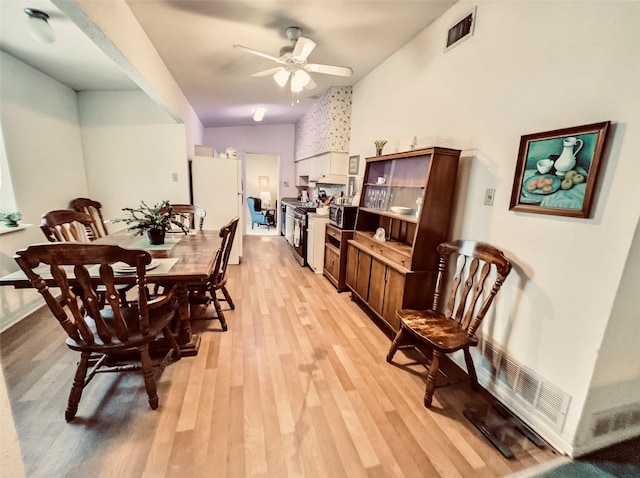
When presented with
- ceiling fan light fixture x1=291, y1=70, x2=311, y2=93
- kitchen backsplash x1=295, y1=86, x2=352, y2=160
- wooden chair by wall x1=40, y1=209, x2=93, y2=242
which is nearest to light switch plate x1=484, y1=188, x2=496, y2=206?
ceiling fan light fixture x1=291, y1=70, x2=311, y2=93

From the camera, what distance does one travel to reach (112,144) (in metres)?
3.66

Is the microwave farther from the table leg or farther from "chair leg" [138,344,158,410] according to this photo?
"chair leg" [138,344,158,410]

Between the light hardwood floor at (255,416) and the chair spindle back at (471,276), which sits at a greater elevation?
the chair spindle back at (471,276)

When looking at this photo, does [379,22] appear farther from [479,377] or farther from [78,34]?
[479,377]

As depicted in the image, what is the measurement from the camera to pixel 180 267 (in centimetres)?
177

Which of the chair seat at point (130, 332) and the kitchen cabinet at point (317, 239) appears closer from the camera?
the chair seat at point (130, 332)

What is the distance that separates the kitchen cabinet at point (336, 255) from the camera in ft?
11.0

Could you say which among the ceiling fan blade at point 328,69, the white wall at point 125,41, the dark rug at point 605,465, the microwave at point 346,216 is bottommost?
the dark rug at point 605,465

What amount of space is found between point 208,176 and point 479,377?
4.12 meters

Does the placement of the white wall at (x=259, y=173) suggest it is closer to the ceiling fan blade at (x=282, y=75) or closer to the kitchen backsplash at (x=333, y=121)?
the kitchen backsplash at (x=333, y=121)

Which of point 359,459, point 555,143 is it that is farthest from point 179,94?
point 359,459

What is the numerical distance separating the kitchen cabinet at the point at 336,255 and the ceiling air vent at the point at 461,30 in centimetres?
201

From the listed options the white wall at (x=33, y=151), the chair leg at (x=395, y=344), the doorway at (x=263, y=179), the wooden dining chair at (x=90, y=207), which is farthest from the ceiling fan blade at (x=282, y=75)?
the doorway at (x=263, y=179)

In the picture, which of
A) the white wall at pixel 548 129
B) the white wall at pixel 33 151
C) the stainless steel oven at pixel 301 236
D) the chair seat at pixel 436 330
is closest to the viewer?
the white wall at pixel 548 129
